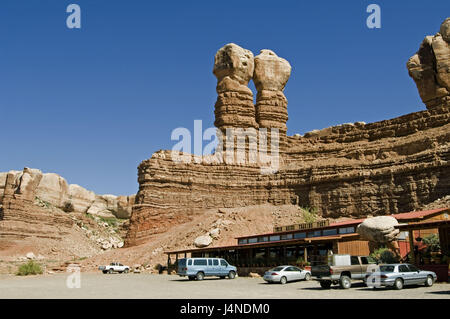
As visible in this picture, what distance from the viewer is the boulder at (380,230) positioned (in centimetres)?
2898

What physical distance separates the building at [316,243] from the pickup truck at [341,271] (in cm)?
474

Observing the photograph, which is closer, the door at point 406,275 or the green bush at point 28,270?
the door at point 406,275

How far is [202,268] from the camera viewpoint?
36.0 metres

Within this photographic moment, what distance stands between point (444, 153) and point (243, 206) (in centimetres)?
2937

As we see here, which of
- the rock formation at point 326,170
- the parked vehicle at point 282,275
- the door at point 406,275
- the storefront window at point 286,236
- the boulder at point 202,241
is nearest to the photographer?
the door at point 406,275

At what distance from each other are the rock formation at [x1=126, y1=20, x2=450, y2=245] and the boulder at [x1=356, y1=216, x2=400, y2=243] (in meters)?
32.4

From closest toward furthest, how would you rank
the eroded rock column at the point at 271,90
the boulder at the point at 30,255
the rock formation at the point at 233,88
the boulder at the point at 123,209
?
the boulder at the point at 30,255 < the rock formation at the point at 233,88 < the eroded rock column at the point at 271,90 < the boulder at the point at 123,209

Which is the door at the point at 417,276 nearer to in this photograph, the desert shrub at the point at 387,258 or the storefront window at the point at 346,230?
the desert shrub at the point at 387,258

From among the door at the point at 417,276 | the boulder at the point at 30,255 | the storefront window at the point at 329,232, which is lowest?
the boulder at the point at 30,255

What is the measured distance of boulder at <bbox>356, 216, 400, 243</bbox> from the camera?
29.0 meters

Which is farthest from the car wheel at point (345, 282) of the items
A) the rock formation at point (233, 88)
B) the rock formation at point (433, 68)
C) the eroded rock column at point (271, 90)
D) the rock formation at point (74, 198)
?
the rock formation at point (74, 198)

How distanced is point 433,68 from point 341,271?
5745 cm
